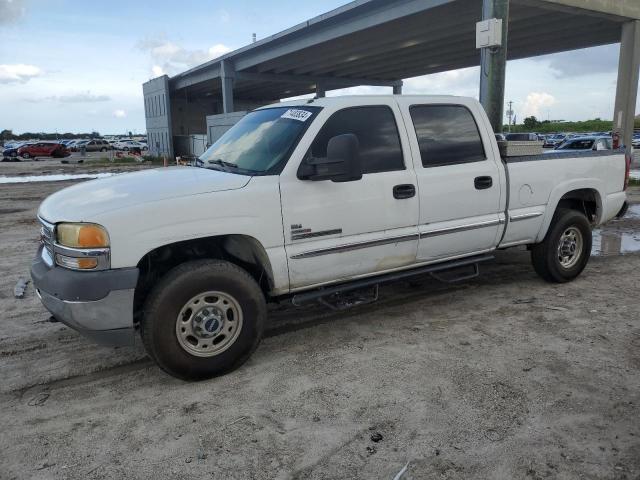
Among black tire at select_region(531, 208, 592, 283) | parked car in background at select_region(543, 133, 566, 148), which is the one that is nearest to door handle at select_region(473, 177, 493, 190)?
black tire at select_region(531, 208, 592, 283)

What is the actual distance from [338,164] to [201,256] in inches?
48.3

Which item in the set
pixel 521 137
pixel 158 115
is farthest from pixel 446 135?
pixel 158 115

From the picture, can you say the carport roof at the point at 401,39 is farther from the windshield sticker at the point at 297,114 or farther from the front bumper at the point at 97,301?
the front bumper at the point at 97,301

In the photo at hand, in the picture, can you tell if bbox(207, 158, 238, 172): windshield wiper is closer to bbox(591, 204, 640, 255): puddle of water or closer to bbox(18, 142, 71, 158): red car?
bbox(591, 204, 640, 255): puddle of water

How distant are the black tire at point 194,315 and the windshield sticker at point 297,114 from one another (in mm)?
1334

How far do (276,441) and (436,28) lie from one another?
797 inches

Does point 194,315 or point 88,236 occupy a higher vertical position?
point 88,236

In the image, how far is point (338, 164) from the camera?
147 inches

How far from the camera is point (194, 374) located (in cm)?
359

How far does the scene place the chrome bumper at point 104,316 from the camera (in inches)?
129

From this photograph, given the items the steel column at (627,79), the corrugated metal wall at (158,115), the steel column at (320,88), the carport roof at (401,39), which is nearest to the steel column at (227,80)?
the carport roof at (401,39)

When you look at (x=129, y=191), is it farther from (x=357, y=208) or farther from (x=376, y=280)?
(x=376, y=280)

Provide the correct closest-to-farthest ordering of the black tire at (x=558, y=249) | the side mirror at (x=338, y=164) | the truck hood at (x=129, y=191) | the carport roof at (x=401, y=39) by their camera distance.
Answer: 1. the truck hood at (x=129, y=191)
2. the side mirror at (x=338, y=164)
3. the black tire at (x=558, y=249)
4. the carport roof at (x=401, y=39)

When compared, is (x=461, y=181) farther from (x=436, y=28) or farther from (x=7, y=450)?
(x=436, y=28)
